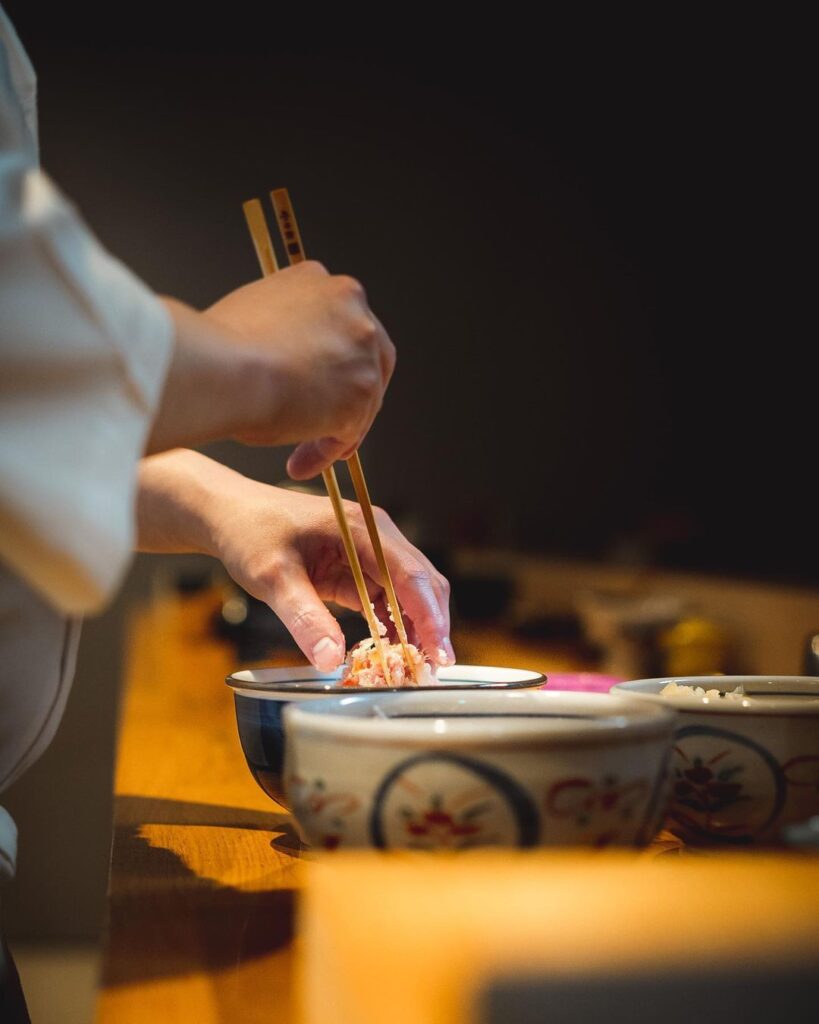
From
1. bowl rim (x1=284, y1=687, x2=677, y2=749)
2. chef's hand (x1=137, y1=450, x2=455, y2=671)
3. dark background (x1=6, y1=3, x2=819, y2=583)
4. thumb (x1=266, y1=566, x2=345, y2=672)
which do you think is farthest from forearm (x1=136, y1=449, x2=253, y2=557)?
dark background (x1=6, y1=3, x2=819, y2=583)

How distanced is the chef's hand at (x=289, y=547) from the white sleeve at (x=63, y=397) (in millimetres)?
418

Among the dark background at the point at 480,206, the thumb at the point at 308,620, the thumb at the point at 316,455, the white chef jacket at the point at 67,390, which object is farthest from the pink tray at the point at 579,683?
the dark background at the point at 480,206

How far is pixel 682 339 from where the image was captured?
214 inches

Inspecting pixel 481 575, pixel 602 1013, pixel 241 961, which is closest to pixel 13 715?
pixel 241 961

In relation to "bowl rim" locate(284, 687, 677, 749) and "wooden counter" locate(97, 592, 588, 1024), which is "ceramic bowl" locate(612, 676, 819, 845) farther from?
"wooden counter" locate(97, 592, 588, 1024)

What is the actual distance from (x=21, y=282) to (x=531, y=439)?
565 centimetres

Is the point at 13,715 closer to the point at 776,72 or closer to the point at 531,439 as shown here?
the point at 776,72

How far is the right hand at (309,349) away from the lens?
26.4 inches

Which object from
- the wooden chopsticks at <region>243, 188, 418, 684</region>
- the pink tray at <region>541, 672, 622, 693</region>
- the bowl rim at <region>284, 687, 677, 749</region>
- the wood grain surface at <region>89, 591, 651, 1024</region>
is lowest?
the wood grain surface at <region>89, 591, 651, 1024</region>

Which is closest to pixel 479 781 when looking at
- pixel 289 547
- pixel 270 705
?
pixel 270 705

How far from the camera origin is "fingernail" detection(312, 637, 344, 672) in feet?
3.13

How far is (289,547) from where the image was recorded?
1.06 m

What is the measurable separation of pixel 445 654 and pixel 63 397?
1.78 feet

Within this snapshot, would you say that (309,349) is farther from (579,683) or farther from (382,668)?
(579,683)
